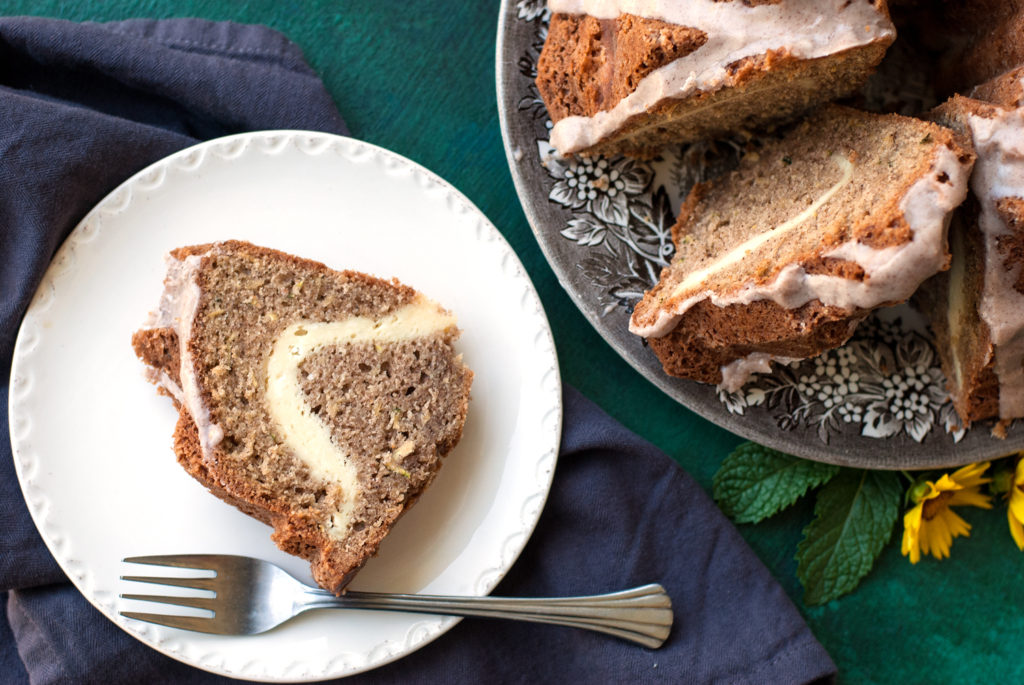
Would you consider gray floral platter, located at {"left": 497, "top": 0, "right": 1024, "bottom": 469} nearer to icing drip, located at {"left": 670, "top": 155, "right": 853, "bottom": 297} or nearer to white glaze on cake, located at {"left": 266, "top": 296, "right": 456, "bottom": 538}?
icing drip, located at {"left": 670, "top": 155, "right": 853, "bottom": 297}

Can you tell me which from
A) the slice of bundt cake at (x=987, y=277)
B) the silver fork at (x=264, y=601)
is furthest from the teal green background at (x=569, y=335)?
the silver fork at (x=264, y=601)

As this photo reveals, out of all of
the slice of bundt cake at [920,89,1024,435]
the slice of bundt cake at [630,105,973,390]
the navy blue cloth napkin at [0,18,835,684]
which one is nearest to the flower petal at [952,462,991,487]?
the slice of bundt cake at [920,89,1024,435]

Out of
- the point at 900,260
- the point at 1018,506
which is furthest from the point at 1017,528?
the point at 900,260

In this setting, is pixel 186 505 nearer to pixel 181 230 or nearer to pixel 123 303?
pixel 123 303

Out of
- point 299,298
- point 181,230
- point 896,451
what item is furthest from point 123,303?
point 896,451

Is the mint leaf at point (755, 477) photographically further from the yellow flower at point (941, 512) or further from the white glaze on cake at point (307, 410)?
the white glaze on cake at point (307, 410)

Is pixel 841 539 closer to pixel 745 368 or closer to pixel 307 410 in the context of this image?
pixel 745 368
